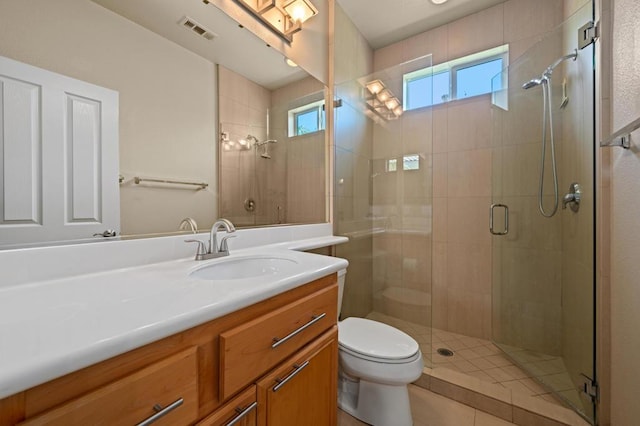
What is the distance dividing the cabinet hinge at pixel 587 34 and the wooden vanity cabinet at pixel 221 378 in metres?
1.76

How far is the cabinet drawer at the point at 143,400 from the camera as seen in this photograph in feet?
1.28

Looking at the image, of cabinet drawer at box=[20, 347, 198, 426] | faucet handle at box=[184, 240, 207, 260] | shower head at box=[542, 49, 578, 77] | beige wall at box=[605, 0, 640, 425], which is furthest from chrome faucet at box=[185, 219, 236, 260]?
shower head at box=[542, 49, 578, 77]

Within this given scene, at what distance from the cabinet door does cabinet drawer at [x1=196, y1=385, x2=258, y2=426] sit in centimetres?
2

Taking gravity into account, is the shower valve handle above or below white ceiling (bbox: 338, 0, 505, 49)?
below

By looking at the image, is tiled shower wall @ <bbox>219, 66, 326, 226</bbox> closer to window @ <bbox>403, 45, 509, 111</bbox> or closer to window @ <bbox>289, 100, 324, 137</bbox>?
window @ <bbox>289, 100, 324, 137</bbox>

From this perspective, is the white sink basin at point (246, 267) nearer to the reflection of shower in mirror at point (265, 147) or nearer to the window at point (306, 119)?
the reflection of shower in mirror at point (265, 147)

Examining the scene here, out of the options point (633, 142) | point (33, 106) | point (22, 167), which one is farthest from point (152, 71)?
point (633, 142)

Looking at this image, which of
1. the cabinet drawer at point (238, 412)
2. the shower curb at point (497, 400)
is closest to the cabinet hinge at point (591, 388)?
the shower curb at point (497, 400)

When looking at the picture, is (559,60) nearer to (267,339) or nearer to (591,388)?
(591,388)

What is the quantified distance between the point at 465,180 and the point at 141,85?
2.19 m

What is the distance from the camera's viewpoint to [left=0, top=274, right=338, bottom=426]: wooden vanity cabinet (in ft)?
1.29

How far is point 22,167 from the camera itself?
71 cm

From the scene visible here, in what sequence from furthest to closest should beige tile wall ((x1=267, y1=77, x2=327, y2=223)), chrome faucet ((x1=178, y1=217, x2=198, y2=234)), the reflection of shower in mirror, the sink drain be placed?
the sink drain, beige tile wall ((x1=267, y1=77, x2=327, y2=223)), the reflection of shower in mirror, chrome faucet ((x1=178, y1=217, x2=198, y2=234))

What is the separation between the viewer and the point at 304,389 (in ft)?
2.71
